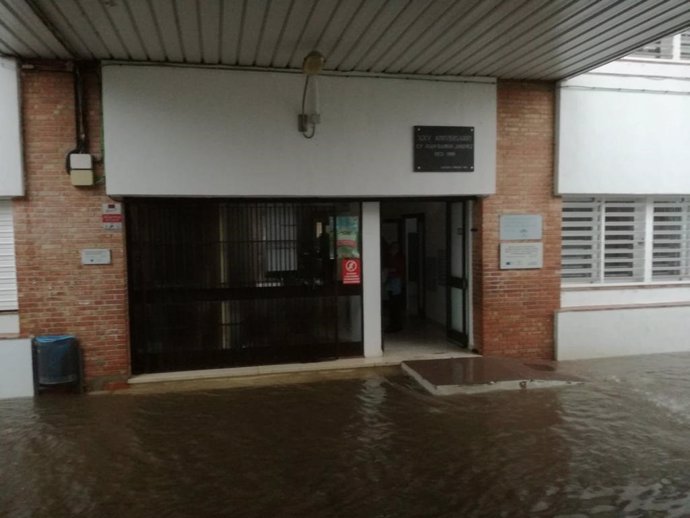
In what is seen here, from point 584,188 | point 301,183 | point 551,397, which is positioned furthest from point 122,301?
point 584,188

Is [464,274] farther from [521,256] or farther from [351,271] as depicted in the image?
[351,271]

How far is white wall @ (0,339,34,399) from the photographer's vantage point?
6371mm

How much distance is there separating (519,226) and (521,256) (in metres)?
0.46

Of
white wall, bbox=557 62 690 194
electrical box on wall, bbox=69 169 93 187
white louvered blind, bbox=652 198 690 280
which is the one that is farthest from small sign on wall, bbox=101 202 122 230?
white louvered blind, bbox=652 198 690 280

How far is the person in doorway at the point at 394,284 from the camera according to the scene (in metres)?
9.45

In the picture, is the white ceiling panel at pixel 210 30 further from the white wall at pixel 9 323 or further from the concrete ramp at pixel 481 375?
the concrete ramp at pixel 481 375

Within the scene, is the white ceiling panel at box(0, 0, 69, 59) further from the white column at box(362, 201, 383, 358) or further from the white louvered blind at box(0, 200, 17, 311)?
the white column at box(362, 201, 383, 358)

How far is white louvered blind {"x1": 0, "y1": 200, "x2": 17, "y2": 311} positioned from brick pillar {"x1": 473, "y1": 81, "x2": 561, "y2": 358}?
21.2ft

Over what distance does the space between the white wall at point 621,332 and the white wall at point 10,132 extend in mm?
7750

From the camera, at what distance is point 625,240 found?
8539mm

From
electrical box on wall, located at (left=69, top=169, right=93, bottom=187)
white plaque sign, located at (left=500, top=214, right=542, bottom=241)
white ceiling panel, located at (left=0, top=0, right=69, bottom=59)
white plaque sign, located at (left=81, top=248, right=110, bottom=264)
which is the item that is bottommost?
white plaque sign, located at (left=81, top=248, right=110, bottom=264)

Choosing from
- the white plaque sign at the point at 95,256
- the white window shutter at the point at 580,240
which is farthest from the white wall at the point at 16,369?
the white window shutter at the point at 580,240

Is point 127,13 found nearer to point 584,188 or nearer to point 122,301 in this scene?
point 122,301

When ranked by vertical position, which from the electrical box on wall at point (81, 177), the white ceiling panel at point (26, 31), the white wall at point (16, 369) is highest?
the white ceiling panel at point (26, 31)
